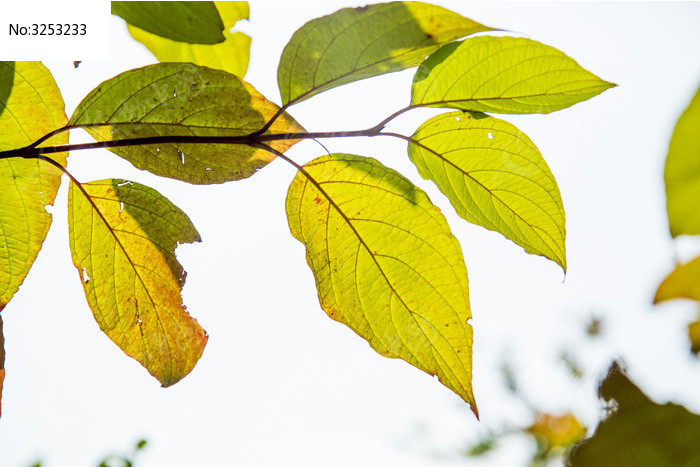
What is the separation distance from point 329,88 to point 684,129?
213 mm

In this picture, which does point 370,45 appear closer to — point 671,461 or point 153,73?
point 153,73

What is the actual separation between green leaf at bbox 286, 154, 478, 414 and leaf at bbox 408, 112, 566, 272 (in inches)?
1.3

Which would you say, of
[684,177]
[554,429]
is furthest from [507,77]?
[554,429]

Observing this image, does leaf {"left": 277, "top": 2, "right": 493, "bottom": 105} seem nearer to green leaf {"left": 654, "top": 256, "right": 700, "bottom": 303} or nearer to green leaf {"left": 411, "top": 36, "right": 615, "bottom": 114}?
green leaf {"left": 411, "top": 36, "right": 615, "bottom": 114}

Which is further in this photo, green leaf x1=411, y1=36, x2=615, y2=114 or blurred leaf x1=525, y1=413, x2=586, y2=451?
blurred leaf x1=525, y1=413, x2=586, y2=451

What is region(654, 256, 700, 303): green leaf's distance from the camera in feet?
0.54

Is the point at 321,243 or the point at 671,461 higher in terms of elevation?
the point at 321,243

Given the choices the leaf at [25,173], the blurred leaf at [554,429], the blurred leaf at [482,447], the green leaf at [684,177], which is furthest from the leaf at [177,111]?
the blurred leaf at [482,447]

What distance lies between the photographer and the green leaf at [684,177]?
0.16 metres

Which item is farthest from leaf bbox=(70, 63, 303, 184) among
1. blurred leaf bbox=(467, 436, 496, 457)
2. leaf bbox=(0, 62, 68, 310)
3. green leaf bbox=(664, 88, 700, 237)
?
blurred leaf bbox=(467, 436, 496, 457)

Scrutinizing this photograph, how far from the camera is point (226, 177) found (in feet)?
1.07

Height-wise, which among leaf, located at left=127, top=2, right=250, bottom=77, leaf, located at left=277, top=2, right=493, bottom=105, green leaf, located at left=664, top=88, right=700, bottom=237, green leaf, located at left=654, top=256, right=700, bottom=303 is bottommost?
green leaf, located at left=654, top=256, right=700, bottom=303

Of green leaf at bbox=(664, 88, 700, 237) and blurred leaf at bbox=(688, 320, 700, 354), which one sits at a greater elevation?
green leaf at bbox=(664, 88, 700, 237)

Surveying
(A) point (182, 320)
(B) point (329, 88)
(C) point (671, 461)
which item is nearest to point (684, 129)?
(C) point (671, 461)
